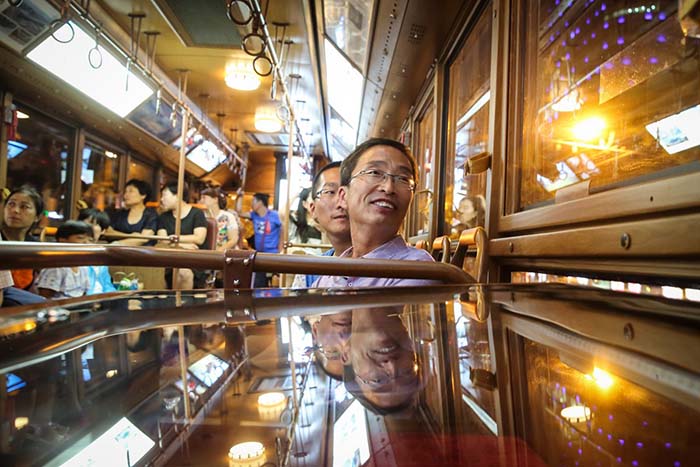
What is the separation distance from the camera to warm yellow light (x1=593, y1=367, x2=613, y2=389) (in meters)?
0.38

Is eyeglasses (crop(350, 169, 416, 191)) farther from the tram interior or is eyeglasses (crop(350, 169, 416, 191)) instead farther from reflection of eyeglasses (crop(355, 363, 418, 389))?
reflection of eyeglasses (crop(355, 363, 418, 389))

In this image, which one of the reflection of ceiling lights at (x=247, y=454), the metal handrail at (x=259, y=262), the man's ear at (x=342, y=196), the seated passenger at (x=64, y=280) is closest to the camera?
the reflection of ceiling lights at (x=247, y=454)

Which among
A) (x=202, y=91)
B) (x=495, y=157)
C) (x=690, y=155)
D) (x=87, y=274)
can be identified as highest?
(x=202, y=91)

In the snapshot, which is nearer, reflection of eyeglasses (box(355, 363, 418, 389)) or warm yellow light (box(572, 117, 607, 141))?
reflection of eyeglasses (box(355, 363, 418, 389))

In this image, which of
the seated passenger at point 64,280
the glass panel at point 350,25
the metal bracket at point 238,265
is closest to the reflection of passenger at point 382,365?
the metal bracket at point 238,265

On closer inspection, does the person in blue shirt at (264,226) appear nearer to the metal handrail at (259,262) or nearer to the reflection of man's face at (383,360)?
the metal handrail at (259,262)

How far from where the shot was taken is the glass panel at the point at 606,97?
1.02 metres

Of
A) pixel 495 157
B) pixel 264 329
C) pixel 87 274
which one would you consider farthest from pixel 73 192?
pixel 264 329

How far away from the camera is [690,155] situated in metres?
0.89

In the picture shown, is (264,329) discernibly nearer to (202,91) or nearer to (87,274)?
(87,274)

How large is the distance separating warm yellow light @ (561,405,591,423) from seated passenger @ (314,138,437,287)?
38.6 inches

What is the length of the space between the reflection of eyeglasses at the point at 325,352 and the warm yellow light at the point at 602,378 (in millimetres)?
266

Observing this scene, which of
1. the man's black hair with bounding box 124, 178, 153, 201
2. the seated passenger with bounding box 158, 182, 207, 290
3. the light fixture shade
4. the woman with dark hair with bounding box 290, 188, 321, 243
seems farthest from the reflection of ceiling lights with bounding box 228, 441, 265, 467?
the light fixture shade

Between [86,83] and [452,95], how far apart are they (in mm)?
3640
